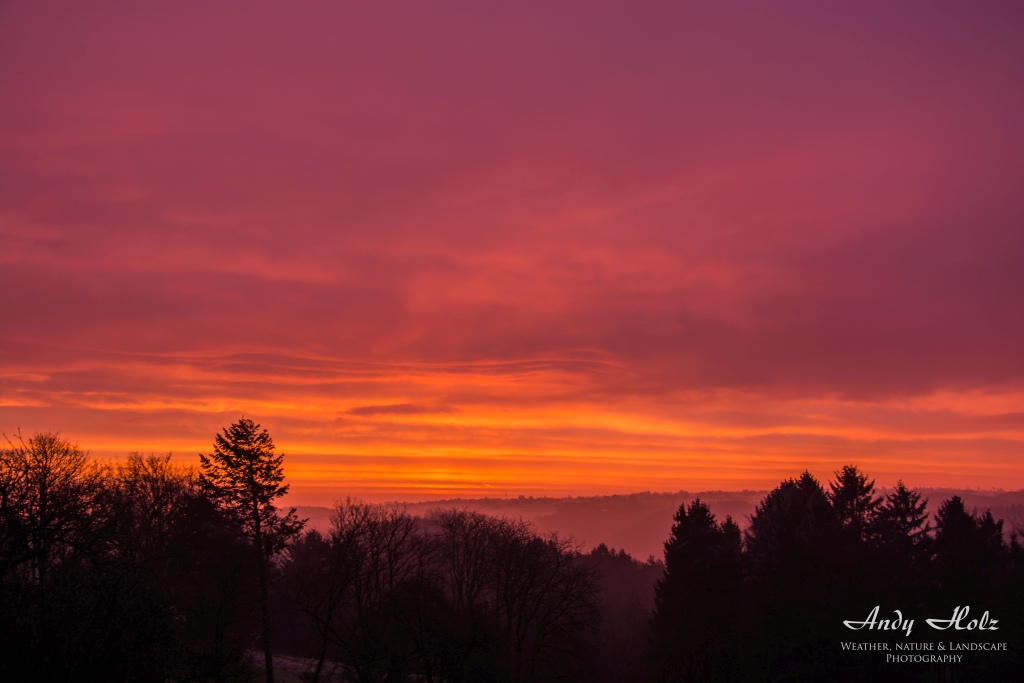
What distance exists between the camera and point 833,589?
5247 centimetres

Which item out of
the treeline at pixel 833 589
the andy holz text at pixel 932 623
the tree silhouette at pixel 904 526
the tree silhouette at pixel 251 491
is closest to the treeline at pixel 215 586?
the tree silhouette at pixel 251 491

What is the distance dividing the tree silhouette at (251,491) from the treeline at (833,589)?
1438 inches

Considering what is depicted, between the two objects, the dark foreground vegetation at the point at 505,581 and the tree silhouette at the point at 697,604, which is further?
the tree silhouette at the point at 697,604

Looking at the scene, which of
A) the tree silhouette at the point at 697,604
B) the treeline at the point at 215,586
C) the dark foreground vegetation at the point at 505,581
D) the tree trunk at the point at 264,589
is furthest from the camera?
the tree silhouette at the point at 697,604

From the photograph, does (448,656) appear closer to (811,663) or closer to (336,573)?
(336,573)

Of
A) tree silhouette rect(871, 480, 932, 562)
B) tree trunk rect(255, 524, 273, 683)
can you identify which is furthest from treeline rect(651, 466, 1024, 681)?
tree trunk rect(255, 524, 273, 683)

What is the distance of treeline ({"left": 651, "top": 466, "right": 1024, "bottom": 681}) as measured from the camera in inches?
1928

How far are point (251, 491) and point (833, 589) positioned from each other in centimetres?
4471

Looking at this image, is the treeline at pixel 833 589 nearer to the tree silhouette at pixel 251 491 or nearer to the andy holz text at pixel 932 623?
the andy holz text at pixel 932 623

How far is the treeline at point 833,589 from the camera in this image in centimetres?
4897

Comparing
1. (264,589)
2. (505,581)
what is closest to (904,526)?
(505,581)

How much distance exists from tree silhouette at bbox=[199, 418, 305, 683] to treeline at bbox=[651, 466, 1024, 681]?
36537 mm

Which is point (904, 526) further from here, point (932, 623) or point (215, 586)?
point (215, 586)

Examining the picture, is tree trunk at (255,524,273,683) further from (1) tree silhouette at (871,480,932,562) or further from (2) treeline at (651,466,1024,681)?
(1) tree silhouette at (871,480,932,562)
